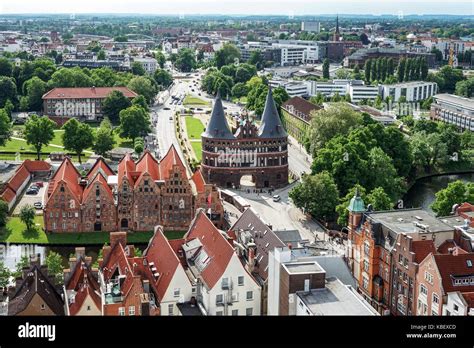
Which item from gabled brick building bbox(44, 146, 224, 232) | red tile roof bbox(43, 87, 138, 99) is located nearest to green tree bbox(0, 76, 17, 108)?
red tile roof bbox(43, 87, 138, 99)

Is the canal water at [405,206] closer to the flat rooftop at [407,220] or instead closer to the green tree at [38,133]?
the flat rooftop at [407,220]

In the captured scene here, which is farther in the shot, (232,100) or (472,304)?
(232,100)

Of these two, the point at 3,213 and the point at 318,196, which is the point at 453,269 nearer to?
the point at 318,196

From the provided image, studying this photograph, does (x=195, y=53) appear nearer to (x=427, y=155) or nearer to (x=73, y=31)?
(x=73, y=31)

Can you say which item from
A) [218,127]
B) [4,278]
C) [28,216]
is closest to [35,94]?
[218,127]

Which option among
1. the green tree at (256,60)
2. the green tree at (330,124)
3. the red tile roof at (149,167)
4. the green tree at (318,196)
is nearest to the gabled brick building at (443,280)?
the green tree at (318,196)

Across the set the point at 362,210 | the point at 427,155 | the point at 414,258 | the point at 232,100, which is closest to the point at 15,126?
the point at 232,100
